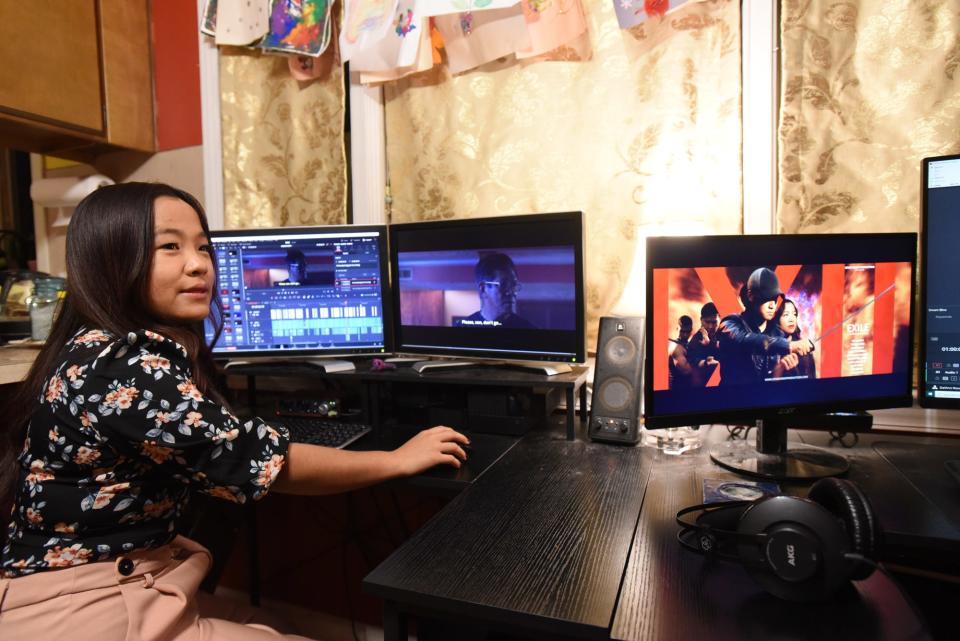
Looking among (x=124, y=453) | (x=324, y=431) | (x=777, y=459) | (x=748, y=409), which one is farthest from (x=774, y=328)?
(x=124, y=453)

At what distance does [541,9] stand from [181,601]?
1.63m

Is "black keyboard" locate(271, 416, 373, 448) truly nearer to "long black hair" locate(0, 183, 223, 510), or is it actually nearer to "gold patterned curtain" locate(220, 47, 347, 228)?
"long black hair" locate(0, 183, 223, 510)

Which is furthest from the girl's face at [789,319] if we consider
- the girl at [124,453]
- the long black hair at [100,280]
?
the long black hair at [100,280]

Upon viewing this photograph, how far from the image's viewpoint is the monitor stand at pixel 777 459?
3.81 ft

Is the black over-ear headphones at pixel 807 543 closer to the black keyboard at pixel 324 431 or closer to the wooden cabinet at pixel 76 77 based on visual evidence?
the black keyboard at pixel 324 431

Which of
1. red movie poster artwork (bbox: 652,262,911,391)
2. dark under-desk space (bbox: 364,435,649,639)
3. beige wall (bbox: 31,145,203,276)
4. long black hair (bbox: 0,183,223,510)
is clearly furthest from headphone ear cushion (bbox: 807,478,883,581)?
beige wall (bbox: 31,145,203,276)

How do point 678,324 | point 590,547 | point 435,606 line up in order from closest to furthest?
point 435,606
point 590,547
point 678,324

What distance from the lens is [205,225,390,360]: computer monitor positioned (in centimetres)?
174

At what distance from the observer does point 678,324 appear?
118 cm

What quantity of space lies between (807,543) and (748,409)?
1.67 feet

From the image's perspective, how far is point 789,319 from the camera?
3.95 feet

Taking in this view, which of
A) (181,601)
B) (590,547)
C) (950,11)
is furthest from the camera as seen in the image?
(950,11)

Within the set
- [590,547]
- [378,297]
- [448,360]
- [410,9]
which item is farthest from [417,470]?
[410,9]

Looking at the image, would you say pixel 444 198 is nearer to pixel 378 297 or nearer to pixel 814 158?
pixel 378 297
